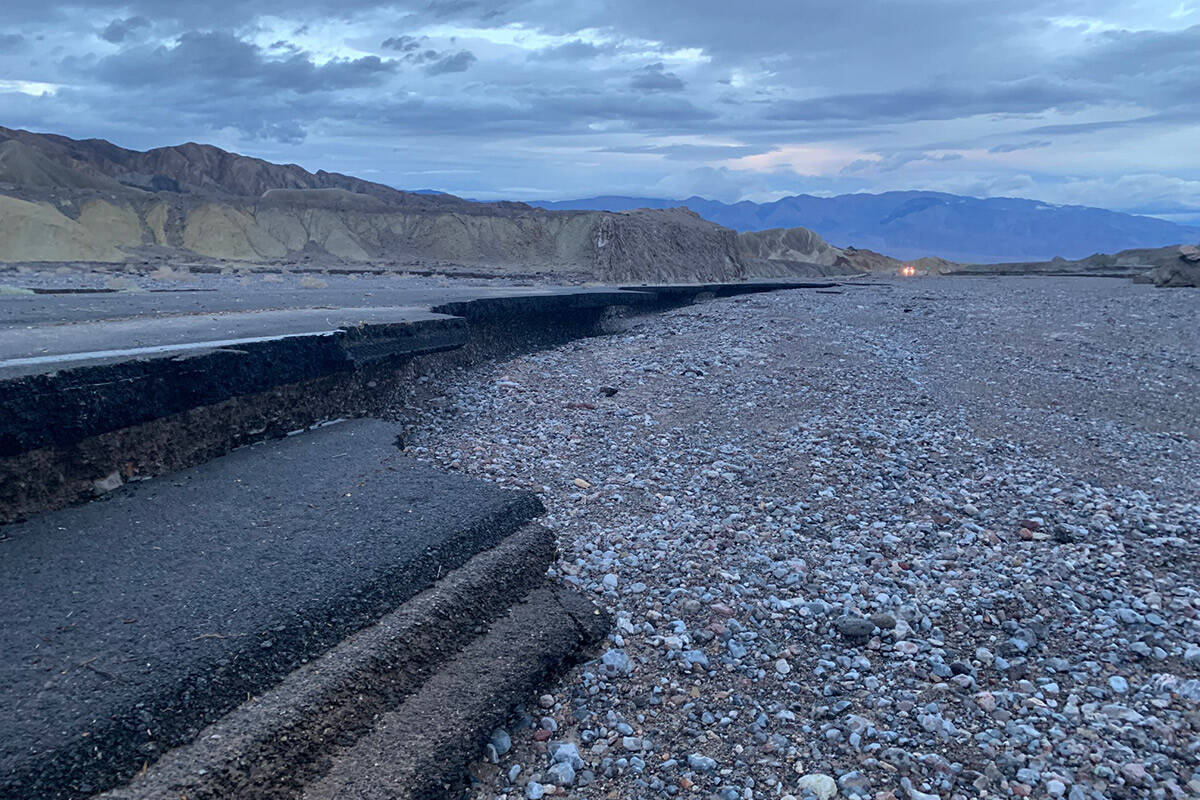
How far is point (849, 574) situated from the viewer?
410cm

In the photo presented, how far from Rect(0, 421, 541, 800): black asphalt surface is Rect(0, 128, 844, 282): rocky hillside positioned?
85.7 ft

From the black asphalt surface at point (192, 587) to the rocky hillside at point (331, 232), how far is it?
26127mm

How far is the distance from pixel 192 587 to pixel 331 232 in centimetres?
4655

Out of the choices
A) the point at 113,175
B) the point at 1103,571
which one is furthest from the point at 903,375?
the point at 113,175

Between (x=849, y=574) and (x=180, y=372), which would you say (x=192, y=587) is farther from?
(x=849, y=574)

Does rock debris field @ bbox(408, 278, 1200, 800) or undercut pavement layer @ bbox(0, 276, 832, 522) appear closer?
rock debris field @ bbox(408, 278, 1200, 800)

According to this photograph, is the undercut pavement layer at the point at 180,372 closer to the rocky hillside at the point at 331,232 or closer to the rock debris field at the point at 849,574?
the rock debris field at the point at 849,574

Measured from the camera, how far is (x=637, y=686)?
10.4 ft

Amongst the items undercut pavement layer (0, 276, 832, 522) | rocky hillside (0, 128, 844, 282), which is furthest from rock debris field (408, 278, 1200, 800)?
rocky hillside (0, 128, 844, 282)

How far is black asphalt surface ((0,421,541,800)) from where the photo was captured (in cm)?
212

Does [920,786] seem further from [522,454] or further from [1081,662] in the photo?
[522,454]

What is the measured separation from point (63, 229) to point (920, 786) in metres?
41.0

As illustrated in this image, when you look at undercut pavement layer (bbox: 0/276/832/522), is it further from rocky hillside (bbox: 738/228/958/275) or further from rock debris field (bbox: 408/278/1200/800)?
rocky hillside (bbox: 738/228/958/275)

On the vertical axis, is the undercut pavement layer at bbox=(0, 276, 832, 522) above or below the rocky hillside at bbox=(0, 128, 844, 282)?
below
